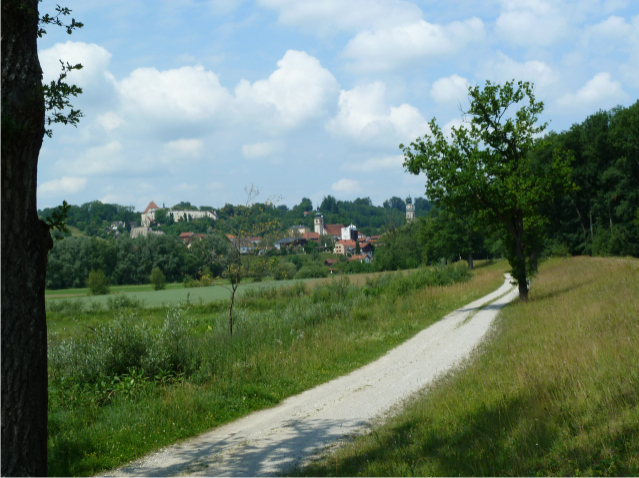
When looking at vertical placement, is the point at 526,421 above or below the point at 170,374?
above

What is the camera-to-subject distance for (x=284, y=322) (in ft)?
66.8

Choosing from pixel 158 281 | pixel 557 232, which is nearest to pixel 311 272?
pixel 158 281

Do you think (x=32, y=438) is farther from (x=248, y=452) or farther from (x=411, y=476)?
(x=411, y=476)

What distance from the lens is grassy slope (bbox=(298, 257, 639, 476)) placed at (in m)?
4.85

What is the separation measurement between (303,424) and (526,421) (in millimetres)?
3830

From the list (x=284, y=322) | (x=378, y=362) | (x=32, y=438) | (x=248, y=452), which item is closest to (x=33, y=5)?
(x=32, y=438)

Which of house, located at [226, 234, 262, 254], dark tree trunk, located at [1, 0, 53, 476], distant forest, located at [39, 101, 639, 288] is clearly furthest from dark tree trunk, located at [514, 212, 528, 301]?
dark tree trunk, located at [1, 0, 53, 476]

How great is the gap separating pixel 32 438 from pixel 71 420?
375 centimetres

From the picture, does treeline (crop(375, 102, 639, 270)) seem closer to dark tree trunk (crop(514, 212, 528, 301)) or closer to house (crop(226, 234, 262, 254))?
dark tree trunk (crop(514, 212, 528, 301))

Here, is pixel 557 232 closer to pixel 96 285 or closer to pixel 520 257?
pixel 520 257

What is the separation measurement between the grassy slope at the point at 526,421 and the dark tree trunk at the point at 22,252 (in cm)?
316

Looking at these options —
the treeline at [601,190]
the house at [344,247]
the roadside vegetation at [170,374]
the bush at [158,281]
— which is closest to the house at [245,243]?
the roadside vegetation at [170,374]

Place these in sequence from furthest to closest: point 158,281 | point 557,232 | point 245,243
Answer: point 158,281
point 557,232
point 245,243

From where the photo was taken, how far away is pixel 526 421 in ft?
19.1
